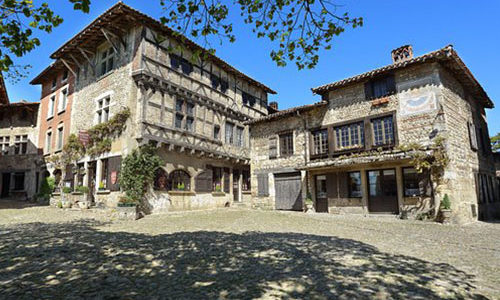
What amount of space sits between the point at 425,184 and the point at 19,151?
85.0 ft

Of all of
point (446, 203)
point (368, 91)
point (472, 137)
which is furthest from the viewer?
point (368, 91)

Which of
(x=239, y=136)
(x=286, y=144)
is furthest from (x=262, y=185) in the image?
(x=239, y=136)

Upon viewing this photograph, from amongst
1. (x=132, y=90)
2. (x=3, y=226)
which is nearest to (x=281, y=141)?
(x=132, y=90)

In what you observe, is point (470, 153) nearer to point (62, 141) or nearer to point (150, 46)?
point (150, 46)

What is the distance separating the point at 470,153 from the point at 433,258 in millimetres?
9715

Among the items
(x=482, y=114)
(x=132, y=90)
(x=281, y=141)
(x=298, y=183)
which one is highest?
(x=132, y=90)

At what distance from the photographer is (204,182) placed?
52.1 ft

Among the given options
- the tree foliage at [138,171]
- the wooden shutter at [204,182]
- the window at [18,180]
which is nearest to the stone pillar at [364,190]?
the wooden shutter at [204,182]

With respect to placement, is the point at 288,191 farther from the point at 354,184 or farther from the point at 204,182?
the point at 204,182

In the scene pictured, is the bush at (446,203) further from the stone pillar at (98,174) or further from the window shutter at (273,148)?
the stone pillar at (98,174)

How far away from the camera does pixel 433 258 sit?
496 cm

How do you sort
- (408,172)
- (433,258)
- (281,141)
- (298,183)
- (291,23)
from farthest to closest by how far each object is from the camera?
(281,141)
(298,183)
(408,172)
(433,258)
(291,23)

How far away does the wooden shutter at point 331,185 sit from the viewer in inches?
513

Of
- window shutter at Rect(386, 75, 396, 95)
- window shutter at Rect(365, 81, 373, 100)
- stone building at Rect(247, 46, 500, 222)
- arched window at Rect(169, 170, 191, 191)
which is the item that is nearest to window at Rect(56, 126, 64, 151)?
arched window at Rect(169, 170, 191, 191)
